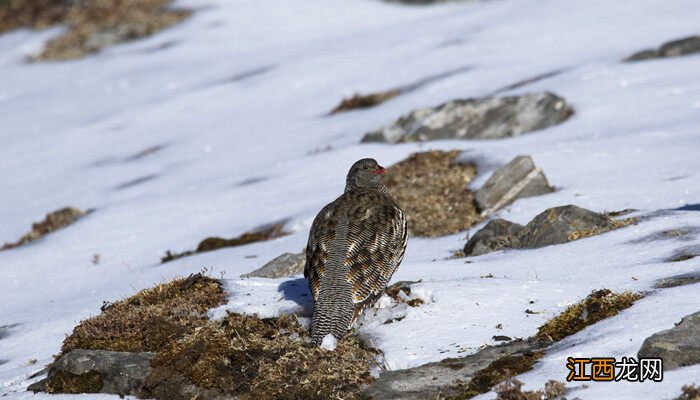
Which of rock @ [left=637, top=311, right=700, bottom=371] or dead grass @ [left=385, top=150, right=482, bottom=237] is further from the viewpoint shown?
dead grass @ [left=385, top=150, right=482, bottom=237]

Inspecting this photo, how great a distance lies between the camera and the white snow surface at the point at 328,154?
10.9 meters

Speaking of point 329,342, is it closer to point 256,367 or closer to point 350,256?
point 256,367

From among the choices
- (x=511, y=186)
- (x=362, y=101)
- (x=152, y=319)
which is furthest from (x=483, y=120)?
(x=152, y=319)

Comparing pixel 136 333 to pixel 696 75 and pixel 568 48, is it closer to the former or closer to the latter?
pixel 696 75

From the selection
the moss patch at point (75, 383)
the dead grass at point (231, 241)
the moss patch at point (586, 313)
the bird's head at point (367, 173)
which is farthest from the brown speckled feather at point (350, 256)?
the dead grass at point (231, 241)

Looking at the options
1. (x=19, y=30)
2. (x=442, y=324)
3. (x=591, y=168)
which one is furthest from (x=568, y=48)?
(x=19, y=30)

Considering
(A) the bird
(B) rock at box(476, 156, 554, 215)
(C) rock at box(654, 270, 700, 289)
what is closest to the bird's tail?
(A) the bird

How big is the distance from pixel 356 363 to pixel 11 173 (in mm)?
25109

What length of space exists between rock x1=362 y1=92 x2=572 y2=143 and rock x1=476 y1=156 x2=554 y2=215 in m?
5.02

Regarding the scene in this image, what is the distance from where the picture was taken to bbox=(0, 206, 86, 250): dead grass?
23531 mm

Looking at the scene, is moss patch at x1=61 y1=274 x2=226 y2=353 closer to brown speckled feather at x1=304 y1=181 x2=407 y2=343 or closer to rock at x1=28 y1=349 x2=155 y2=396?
rock at x1=28 y1=349 x2=155 y2=396

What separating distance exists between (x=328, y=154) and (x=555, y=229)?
11.0 meters

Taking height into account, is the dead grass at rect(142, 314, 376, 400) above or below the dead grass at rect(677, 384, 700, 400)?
below

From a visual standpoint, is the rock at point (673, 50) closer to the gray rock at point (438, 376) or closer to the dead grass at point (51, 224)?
the dead grass at point (51, 224)
